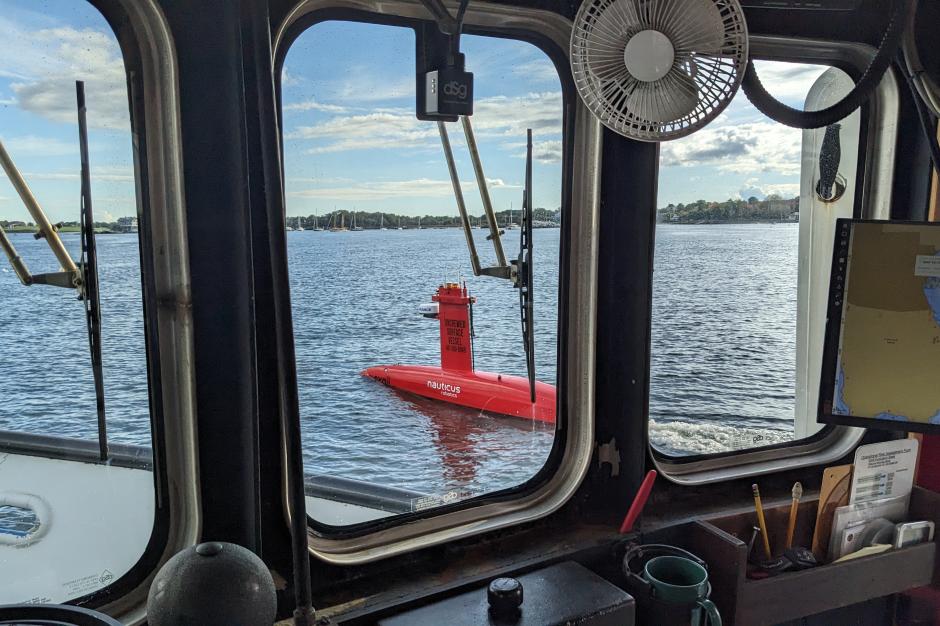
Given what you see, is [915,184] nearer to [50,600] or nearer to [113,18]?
[113,18]

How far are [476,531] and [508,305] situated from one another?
0.64 m

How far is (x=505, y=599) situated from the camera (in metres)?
1.63

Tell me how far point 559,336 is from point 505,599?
81 cm

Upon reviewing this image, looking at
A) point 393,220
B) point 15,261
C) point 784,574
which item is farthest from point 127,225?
point 784,574

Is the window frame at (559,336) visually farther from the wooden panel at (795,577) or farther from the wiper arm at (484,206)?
the wooden panel at (795,577)

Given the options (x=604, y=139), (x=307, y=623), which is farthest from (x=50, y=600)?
(x=604, y=139)

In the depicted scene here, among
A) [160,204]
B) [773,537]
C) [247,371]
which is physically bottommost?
[773,537]

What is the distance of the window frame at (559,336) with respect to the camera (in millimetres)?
1796

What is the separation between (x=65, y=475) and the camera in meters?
1.63

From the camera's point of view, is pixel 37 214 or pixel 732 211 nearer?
pixel 37 214

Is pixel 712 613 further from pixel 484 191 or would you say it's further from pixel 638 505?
pixel 484 191

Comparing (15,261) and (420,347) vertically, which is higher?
(15,261)

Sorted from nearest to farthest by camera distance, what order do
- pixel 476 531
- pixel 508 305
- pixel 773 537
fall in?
pixel 476 531
pixel 508 305
pixel 773 537

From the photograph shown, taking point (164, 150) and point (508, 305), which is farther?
point (508, 305)
